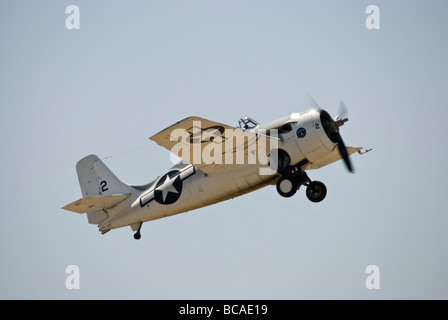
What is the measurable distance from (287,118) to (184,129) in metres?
3.04

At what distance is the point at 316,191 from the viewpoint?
20.9 metres

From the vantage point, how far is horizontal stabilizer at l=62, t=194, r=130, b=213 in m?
21.6

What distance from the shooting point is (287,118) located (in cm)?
1961

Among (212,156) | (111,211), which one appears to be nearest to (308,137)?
(212,156)

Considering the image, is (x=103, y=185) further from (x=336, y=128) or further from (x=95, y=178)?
(x=336, y=128)

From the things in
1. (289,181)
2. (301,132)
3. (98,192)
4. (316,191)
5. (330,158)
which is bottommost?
(316,191)

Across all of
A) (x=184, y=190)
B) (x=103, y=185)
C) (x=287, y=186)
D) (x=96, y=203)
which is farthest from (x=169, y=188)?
(x=287, y=186)

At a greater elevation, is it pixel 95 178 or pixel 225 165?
pixel 95 178

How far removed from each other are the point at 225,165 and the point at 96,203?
4482 millimetres

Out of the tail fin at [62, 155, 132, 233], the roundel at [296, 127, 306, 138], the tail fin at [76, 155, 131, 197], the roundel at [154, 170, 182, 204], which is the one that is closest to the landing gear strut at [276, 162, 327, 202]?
the roundel at [296, 127, 306, 138]

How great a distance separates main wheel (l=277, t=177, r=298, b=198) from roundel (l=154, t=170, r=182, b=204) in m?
2.97

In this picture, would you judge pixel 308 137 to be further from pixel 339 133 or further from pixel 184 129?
pixel 184 129
